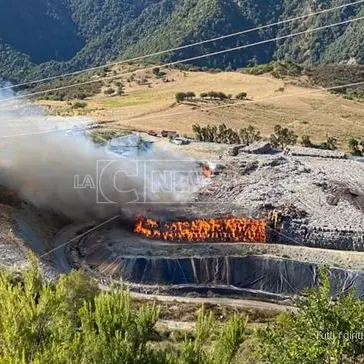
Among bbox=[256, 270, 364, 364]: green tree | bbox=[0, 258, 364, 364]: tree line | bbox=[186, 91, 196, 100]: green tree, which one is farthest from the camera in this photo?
bbox=[186, 91, 196, 100]: green tree

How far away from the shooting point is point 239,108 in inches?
4318

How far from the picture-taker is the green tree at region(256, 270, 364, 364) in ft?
60.5

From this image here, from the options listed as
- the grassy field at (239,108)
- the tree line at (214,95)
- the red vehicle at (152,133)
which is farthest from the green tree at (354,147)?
the tree line at (214,95)

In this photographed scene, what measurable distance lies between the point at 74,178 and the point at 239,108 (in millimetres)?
56378

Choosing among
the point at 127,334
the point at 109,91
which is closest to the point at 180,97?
the point at 109,91

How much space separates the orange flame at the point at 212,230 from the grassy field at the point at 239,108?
4056 centimetres

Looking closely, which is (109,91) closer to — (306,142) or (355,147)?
(306,142)

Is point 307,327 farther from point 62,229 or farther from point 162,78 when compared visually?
point 162,78

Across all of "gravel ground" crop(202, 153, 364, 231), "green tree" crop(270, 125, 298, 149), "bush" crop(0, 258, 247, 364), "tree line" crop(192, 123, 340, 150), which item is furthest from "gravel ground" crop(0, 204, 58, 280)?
"green tree" crop(270, 125, 298, 149)

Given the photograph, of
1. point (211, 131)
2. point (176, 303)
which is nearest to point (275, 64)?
point (211, 131)

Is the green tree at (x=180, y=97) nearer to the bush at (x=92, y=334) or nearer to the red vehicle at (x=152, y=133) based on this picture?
the red vehicle at (x=152, y=133)

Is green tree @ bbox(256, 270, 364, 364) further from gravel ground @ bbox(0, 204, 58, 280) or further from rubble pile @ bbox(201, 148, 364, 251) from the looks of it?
rubble pile @ bbox(201, 148, 364, 251)

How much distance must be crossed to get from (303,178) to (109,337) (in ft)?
153

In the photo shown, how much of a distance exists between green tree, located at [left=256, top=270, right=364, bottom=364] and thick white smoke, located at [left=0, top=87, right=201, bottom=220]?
122ft
